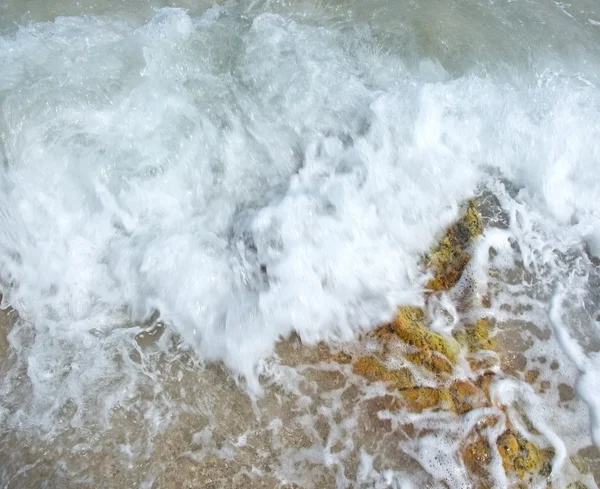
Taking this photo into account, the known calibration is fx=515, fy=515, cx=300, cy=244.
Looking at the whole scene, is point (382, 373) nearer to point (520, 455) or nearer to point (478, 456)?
point (478, 456)

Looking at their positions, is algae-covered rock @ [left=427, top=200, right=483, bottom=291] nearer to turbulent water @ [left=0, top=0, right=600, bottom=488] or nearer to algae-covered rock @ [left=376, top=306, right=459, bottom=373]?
turbulent water @ [left=0, top=0, right=600, bottom=488]

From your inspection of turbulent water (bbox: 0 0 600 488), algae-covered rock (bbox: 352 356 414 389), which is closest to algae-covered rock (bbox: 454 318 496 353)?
turbulent water (bbox: 0 0 600 488)

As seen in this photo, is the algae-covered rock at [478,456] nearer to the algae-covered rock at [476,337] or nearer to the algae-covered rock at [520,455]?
the algae-covered rock at [520,455]

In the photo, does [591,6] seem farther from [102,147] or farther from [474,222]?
[102,147]

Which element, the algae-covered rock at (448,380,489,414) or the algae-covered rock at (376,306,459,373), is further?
the algae-covered rock at (376,306,459,373)

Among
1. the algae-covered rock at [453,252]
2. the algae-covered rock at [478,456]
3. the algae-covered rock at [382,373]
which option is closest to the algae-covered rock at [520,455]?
the algae-covered rock at [478,456]

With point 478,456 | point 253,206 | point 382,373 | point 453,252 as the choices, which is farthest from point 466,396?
point 253,206
